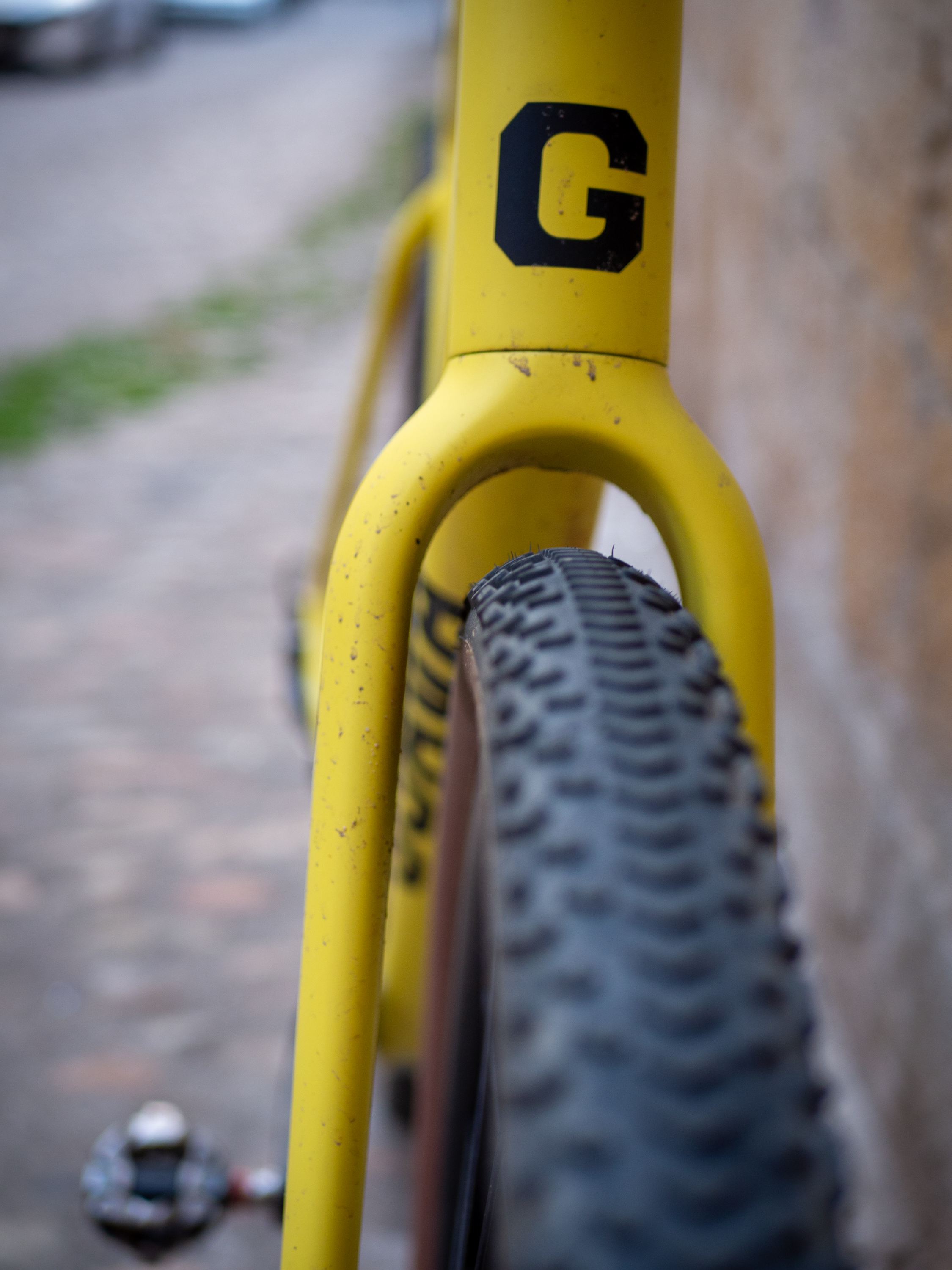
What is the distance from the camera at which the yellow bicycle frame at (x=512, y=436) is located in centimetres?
45

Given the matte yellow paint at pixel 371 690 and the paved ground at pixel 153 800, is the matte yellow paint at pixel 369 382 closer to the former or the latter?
the paved ground at pixel 153 800

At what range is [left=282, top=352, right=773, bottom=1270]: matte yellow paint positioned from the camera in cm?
44

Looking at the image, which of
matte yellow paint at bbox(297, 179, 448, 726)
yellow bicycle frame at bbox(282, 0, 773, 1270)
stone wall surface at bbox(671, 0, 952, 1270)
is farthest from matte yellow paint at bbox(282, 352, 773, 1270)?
matte yellow paint at bbox(297, 179, 448, 726)

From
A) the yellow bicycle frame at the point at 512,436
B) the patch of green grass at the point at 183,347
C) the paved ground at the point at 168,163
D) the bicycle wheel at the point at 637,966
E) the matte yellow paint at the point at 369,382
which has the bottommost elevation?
the bicycle wheel at the point at 637,966

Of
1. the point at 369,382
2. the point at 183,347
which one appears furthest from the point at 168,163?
the point at 369,382

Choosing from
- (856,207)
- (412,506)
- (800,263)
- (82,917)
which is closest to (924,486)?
(856,207)

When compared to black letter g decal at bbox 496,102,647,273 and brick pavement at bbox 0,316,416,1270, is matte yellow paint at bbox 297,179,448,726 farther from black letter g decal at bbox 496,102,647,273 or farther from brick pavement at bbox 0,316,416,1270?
black letter g decal at bbox 496,102,647,273

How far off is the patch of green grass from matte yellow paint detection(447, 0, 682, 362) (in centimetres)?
248

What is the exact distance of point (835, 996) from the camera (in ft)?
3.45

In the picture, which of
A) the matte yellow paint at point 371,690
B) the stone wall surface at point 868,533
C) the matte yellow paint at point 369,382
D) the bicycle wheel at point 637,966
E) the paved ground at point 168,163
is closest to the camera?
the bicycle wheel at point 637,966

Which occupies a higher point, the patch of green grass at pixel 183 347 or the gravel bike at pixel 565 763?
the patch of green grass at pixel 183 347

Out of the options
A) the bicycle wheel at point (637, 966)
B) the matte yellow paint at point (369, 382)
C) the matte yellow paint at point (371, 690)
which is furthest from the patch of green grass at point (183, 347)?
the bicycle wheel at point (637, 966)

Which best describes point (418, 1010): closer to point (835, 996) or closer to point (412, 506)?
point (835, 996)

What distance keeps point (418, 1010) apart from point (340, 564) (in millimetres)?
586
